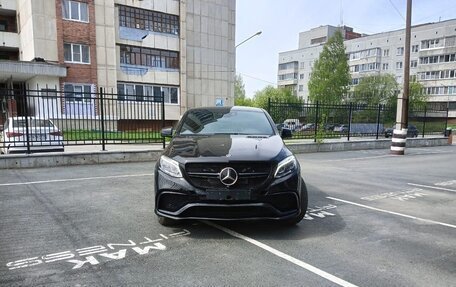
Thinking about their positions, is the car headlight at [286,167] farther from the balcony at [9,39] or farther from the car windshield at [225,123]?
the balcony at [9,39]

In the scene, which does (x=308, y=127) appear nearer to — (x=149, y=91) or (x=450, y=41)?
(x=149, y=91)

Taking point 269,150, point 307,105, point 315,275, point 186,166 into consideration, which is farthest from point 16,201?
point 307,105

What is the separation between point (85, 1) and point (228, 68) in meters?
14.1

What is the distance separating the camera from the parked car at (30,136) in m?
9.96

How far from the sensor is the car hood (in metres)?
3.84

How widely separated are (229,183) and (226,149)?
1.58ft

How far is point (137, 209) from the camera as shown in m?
5.30

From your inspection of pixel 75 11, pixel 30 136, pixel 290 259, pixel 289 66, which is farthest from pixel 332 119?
pixel 289 66

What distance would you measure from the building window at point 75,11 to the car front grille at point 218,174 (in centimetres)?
2493

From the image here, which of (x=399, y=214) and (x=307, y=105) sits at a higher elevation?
(x=307, y=105)

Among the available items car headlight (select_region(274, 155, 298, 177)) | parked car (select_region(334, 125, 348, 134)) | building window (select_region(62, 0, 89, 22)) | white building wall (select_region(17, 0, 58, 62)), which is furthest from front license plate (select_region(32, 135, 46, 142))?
building window (select_region(62, 0, 89, 22))

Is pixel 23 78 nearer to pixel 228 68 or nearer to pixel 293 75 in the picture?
pixel 228 68

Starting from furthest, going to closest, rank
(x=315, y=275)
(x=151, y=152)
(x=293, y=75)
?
(x=293, y=75) < (x=151, y=152) < (x=315, y=275)

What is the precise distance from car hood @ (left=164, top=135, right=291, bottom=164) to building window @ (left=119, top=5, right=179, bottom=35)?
25.5 metres
